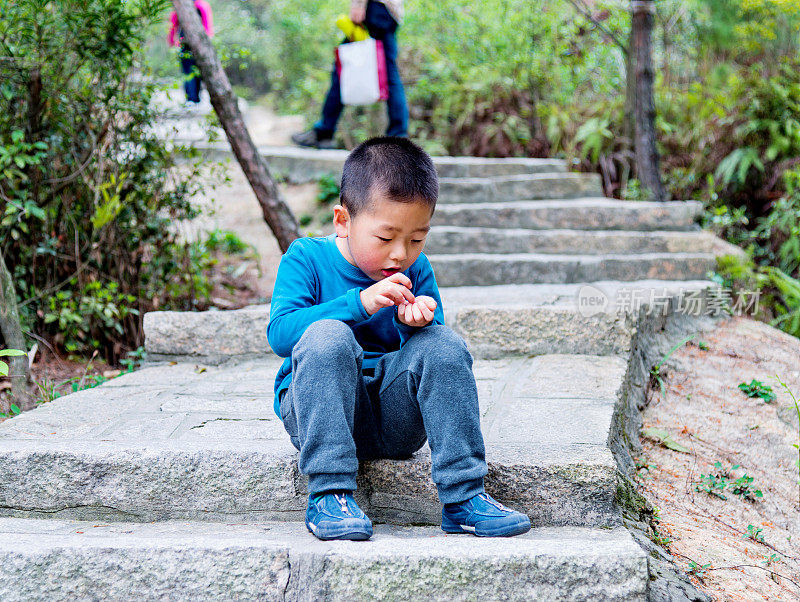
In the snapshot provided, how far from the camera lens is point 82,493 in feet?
6.56

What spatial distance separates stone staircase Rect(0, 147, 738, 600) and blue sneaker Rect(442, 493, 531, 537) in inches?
2.1

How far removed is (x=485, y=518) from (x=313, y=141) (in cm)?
520

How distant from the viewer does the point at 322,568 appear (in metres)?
1.57

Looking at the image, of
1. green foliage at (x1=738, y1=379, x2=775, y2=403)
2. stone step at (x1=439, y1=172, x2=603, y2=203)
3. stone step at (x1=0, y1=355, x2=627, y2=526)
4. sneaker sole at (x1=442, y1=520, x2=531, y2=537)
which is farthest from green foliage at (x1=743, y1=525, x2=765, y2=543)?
stone step at (x1=439, y1=172, x2=603, y2=203)

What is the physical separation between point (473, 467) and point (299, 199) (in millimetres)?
4229

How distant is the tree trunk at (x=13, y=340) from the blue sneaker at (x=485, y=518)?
80.7 inches

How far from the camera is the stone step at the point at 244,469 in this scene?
1848 millimetres

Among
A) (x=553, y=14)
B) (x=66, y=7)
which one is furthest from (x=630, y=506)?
(x=553, y=14)

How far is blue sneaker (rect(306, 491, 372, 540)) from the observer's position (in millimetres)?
1630

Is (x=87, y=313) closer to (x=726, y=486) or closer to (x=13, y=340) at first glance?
(x=13, y=340)

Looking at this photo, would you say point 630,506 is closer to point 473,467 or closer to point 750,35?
point 473,467

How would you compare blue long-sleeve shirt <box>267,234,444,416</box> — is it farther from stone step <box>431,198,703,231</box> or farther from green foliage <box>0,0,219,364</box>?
stone step <box>431,198,703,231</box>

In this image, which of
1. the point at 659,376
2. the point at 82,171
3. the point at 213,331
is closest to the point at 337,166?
the point at 82,171

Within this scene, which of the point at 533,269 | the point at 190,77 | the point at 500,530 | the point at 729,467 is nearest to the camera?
the point at 500,530
